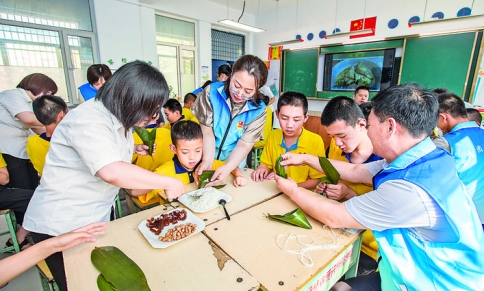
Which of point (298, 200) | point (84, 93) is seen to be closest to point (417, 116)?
point (298, 200)

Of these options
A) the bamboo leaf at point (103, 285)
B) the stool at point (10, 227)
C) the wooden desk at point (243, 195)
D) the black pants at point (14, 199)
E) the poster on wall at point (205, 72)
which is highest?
the poster on wall at point (205, 72)

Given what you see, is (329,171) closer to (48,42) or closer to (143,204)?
(143,204)

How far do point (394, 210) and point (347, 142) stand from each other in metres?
0.87

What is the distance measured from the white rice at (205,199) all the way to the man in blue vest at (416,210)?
63cm

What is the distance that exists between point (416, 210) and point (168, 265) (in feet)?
3.20

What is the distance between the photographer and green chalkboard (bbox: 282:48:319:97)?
6.68 m

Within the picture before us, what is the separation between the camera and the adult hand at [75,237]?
0.94 metres

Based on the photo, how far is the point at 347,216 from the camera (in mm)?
1076

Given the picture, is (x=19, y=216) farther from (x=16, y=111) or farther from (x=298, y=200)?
(x=298, y=200)

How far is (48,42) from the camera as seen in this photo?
4523 millimetres

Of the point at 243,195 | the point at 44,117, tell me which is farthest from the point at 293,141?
the point at 44,117

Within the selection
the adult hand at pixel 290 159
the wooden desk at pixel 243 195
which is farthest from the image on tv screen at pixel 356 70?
the wooden desk at pixel 243 195

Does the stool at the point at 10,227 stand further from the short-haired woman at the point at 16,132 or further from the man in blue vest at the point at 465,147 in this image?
the man in blue vest at the point at 465,147

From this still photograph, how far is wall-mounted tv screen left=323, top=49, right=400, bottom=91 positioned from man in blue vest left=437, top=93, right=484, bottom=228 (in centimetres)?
384
